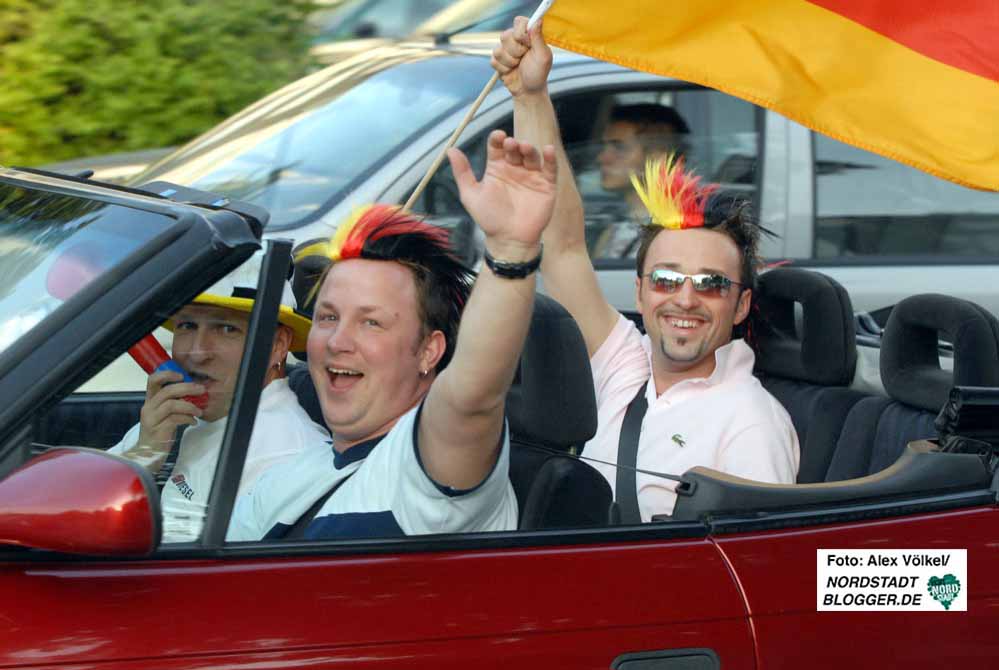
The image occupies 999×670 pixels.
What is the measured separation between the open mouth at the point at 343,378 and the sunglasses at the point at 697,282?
0.96m

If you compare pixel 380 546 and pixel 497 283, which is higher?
pixel 497 283

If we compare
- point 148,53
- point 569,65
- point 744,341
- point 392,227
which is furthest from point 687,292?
point 148,53

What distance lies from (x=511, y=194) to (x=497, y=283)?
0.13m

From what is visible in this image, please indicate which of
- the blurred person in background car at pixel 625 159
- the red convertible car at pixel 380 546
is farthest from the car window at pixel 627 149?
the red convertible car at pixel 380 546

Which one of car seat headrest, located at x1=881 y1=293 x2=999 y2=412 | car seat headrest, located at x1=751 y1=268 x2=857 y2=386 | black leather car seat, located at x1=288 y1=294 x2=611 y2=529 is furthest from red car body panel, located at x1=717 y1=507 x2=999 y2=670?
car seat headrest, located at x1=751 y1=268 x2=857 y2=386

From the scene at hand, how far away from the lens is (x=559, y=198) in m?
3.73

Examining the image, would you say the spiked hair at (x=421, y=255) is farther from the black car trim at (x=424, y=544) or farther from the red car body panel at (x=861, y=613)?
the red car body panel at (x=861, y=613)

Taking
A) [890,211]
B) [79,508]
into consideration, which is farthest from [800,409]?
[890,211]

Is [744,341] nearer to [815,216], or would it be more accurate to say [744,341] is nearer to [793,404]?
[793,404]

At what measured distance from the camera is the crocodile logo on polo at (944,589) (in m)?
2.34

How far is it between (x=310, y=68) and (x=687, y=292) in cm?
516

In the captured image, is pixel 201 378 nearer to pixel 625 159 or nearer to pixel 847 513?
pixel 847 513

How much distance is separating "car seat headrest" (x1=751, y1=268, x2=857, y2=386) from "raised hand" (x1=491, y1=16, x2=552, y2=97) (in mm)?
715

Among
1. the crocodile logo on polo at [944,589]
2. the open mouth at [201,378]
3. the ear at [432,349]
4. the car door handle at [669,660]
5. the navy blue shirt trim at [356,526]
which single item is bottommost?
the car door handle at [669,660]
